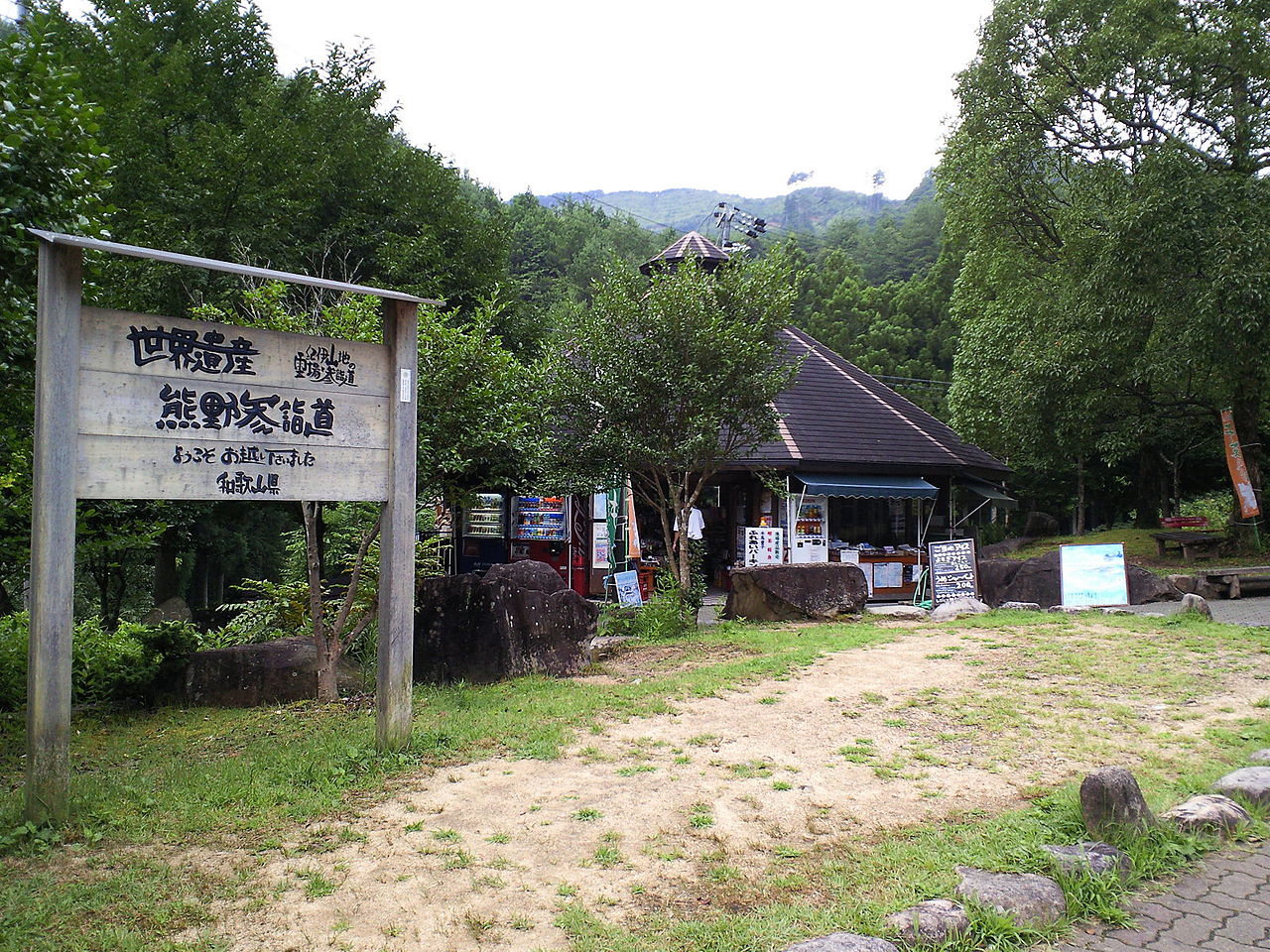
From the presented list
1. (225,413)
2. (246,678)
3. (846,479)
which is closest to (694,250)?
(846,479)

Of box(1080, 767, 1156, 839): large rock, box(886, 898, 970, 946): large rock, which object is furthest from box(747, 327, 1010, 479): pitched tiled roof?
box(886, 898, 970, 946): large rock

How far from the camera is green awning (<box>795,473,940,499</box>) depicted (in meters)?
16.7

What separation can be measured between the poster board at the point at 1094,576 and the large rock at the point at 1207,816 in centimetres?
834

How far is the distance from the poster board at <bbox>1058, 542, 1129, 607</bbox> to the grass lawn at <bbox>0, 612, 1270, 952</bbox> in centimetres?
286

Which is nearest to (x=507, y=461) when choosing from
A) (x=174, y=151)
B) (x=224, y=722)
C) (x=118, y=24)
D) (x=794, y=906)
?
(x=224, y=722)

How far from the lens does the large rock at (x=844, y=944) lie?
9.93 ft

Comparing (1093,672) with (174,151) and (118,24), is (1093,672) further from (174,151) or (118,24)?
(118,24)

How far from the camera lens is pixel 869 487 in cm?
1709

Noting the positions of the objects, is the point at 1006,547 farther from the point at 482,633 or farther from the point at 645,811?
the point at 645,811

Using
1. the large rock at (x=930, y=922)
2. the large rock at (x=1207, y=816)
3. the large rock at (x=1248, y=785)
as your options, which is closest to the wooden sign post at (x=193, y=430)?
the large rock at (x=930, y=922)

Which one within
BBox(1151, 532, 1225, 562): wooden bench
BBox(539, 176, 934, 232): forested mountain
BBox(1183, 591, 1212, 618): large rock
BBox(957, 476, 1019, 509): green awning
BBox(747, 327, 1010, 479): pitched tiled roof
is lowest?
BBox(1183, 591, 1212, 618): large rock

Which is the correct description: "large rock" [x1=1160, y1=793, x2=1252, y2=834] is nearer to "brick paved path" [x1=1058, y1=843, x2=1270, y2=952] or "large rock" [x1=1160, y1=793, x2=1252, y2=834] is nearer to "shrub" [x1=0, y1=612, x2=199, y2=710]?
"brick paved path" [x1=1058, y1=843, x2=1270, y2=952]

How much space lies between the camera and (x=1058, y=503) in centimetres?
3155

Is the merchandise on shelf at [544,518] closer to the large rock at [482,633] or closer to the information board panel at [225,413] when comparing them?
the large rock at [482,633]
